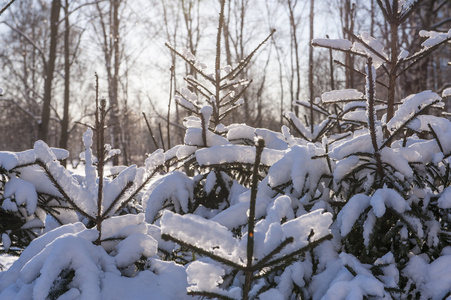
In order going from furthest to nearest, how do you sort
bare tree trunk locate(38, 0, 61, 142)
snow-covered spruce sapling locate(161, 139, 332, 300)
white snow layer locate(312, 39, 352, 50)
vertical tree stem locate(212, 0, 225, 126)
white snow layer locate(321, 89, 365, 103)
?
bare tree trunk locate(38, 0, 61, 142) → vertical tree stem locate(212, 0, 225, 126) → white snow layer locate(321, 89, 365, 103) → white snow layer locate(312, 39, 352, 50) → snow-covered spruce sapling locate(161, 139, 332, 300)

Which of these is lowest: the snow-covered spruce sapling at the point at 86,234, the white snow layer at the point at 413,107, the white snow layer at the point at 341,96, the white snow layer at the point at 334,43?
the snow-covered spruce sapling at the point at 86,234

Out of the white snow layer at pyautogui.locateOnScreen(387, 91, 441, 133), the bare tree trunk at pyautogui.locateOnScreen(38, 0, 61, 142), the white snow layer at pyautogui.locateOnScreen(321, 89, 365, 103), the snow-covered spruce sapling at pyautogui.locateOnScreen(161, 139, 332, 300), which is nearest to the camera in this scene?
the snow-covered spruce sapling at pyautogui.locateOnScreen(161, 139, 332, 300)

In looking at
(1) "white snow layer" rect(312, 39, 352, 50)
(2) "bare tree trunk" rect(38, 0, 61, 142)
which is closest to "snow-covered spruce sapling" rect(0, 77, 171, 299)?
(1) "white snow layer" rect(312, 39, 352, 50)

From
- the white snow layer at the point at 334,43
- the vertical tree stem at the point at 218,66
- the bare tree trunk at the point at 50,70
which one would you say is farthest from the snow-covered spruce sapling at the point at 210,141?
the bare tree trunk at the point at 50,70

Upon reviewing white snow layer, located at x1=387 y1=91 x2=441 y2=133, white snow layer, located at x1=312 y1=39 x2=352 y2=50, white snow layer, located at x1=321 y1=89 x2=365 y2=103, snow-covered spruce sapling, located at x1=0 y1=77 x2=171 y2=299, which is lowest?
snow-covered spruce sapling, located at x1=0 y1=77 x2=171 y2=299

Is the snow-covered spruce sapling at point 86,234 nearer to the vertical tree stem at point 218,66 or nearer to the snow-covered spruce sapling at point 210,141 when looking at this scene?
the snow-covered spruce sapling at point 210,141

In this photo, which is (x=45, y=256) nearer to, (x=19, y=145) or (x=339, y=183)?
(x=339, y=183)

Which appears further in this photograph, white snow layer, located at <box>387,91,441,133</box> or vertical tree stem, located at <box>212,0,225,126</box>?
vertical tree stem, located at <box>212,0,225,126</box>

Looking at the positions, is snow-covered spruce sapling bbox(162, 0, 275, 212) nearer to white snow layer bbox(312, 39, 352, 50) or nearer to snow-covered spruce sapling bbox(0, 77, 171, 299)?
snow-covered spruce sapling bbox(0, 77, 171, 299)

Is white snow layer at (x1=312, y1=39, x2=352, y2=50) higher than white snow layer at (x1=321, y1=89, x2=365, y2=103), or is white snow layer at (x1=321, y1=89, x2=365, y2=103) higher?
white snow layer at (x1=312, y1=39, x2=352, y2=50)

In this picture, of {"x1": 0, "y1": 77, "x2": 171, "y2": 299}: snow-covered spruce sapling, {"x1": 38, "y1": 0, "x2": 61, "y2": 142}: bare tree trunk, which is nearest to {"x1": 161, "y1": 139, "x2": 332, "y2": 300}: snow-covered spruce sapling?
{"x1": 0, "y1": 77, "x2": 171, "y2": 299}: snow-covered spruce sapling

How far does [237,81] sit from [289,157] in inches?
45.1

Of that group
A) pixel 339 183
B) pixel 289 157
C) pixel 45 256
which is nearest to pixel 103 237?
pixel 45 256

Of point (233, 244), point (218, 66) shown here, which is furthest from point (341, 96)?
point (233, 244)
